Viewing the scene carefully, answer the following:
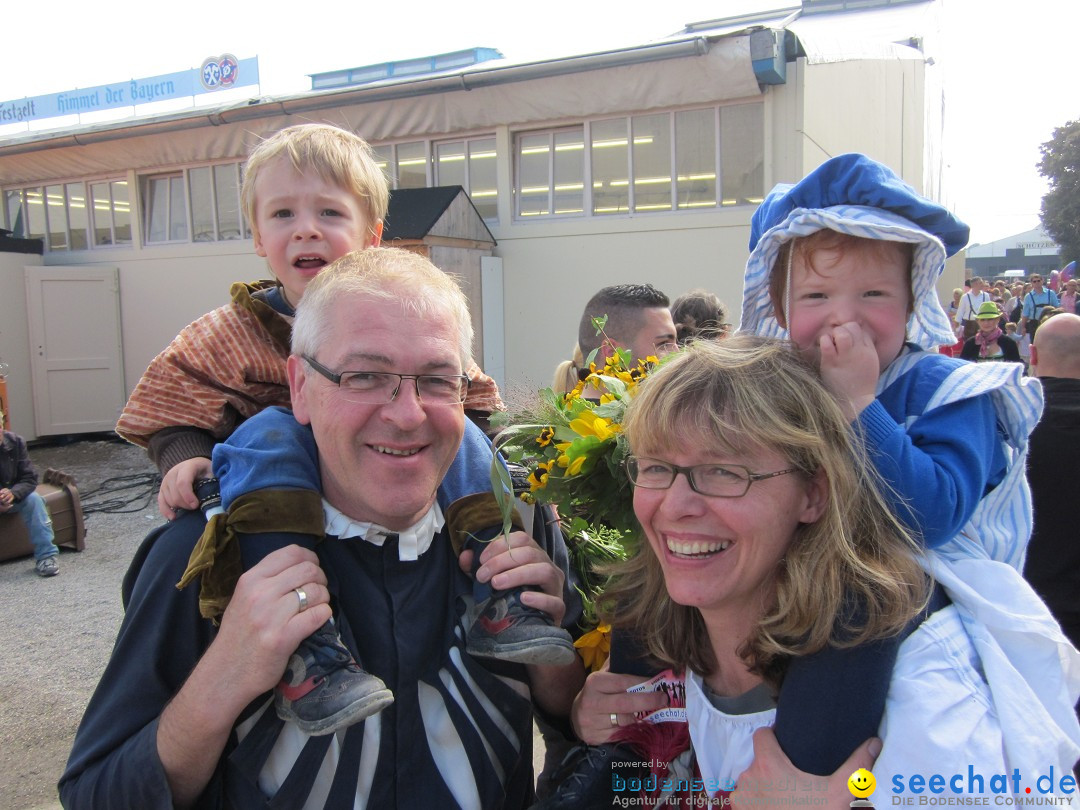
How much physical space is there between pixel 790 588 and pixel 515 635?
545 millimetres

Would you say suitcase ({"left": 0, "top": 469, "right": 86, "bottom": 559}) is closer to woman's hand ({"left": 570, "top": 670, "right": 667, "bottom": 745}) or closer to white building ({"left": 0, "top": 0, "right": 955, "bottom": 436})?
white building ({"left": 0, "top": 0, "right": 955, "bottom": 436})

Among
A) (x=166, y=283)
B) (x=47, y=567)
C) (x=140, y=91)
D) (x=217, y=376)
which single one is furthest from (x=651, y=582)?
(x=140, y=91)

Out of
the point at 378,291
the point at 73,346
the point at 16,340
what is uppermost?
the point at 378,291

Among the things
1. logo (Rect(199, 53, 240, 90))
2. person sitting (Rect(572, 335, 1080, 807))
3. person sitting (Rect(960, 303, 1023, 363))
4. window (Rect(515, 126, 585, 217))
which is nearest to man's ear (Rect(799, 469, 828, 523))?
person sitting (Rect(572, 335, 1080, 807))

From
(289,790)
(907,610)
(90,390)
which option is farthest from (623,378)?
(90,390)

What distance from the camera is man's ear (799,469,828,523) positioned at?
4.82 feet

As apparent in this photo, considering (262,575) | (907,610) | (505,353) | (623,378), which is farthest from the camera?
(505,353)

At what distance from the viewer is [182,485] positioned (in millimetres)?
1749

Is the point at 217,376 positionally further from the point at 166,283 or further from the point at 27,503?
the point at 166,283

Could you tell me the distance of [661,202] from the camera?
29.1ft

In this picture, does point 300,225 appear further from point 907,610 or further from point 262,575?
point 907,610

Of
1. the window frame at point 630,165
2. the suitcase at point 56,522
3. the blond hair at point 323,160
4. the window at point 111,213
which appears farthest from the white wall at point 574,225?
the blond hair at point 323,160

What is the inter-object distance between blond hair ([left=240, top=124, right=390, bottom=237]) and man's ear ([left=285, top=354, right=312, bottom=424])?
2.54ft

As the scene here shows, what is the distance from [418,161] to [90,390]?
6764 mm
